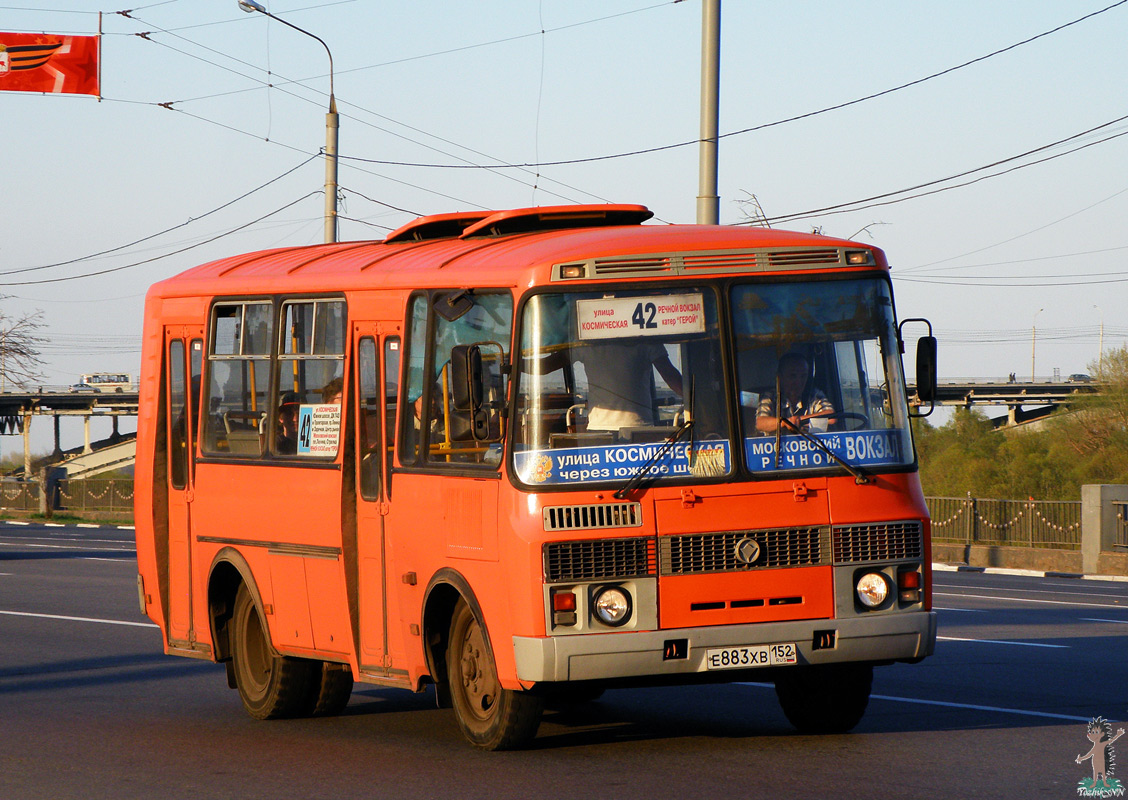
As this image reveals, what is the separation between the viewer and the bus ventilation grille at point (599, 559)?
817 centimetres

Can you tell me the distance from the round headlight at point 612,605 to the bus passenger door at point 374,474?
→ 5.91 feet

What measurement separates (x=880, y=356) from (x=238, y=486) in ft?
14.7

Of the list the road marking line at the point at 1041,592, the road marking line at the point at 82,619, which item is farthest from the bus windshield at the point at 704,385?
the road marking line at the point at 1041,592

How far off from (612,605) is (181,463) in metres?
4.64

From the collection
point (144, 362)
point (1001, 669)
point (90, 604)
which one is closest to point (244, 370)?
point (144, 362)

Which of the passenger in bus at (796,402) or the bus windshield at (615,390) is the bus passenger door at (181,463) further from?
the passenger in bus at (796,402)

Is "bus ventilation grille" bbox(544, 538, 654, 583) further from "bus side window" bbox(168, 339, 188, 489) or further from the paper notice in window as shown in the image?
"bus side window" bbox(168, 339, 188, 489)

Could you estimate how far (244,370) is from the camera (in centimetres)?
1114

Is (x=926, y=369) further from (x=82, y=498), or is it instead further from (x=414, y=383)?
(x=82, y=498)

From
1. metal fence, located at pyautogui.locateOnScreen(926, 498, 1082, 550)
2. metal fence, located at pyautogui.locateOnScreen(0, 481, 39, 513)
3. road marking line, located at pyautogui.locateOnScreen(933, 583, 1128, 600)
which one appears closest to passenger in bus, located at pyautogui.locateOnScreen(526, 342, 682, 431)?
road marking line, located at pyautogui.locateOnScreen(933, 583, 1128, 600)

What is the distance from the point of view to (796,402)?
8672mm

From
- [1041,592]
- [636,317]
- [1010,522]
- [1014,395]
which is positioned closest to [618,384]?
[636,317]

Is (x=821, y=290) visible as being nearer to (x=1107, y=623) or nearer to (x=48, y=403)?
(x=1107, y=623)

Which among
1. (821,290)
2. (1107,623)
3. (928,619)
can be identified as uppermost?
(821,290)
